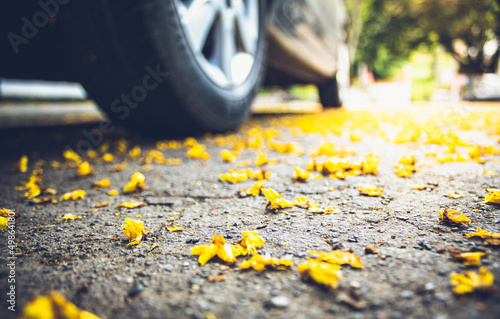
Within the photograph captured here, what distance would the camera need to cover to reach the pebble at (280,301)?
59cm

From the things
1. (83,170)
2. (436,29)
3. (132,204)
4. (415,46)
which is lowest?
(132,204)

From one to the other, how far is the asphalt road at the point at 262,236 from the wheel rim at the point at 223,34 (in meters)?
0.80

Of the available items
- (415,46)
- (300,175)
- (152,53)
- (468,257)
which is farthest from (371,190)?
(415,46)

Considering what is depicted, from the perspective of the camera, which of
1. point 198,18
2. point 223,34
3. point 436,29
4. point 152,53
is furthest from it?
point 436,29

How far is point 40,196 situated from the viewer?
1301 mm

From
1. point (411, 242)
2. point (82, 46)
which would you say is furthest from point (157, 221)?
point (82, 46)

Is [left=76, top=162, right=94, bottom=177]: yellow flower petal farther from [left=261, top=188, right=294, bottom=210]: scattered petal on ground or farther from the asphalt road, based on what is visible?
[left=261, top=188, right=294, bottom=210]: scattered petal on ground

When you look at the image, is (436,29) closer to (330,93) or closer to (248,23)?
(330,93)

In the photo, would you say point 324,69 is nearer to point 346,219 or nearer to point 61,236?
point 346,219

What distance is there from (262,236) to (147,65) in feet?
4.08

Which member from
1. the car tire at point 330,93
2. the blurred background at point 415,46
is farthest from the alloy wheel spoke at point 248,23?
the blurred background at point 415,46

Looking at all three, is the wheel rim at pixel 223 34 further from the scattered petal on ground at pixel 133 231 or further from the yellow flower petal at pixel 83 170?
the scattered petal on ground at pixel 133 231

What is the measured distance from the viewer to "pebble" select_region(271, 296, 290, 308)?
59 cm

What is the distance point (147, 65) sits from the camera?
1.70 meters
